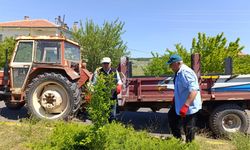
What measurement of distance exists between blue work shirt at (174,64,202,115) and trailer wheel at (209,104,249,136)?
1903 mm

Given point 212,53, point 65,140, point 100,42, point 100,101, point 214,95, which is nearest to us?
point 100,101

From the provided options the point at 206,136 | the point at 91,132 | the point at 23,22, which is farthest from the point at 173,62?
the point at 23,22

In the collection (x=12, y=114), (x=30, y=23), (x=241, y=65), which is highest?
(x=30, y=23)

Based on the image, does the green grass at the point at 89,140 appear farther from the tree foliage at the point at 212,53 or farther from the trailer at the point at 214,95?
the tree foliage at the point at 212,53

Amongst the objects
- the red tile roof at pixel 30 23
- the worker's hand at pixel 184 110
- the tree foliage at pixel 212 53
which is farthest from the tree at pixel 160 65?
the red tile roof at pixel 30 23

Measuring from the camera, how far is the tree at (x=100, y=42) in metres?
27.8

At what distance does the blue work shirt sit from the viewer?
482 cm

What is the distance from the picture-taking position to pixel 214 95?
6617 mm

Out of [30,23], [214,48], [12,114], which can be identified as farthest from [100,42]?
[30,23]

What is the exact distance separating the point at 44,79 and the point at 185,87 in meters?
3.91

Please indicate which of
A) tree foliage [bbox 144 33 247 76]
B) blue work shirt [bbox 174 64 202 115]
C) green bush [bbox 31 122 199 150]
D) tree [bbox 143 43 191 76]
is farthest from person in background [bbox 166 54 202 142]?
tree foliage [bbox 144 33 247 76]

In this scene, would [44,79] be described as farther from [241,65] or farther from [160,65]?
[241,65]

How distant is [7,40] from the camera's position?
3422cm

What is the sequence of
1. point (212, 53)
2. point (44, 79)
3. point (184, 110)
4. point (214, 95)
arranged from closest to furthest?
point (184, 110)
point (214, 95)
point (44, 79)
point (212, 53)
